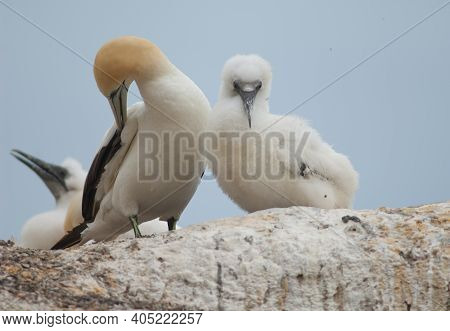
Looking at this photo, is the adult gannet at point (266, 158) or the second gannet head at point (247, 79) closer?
the adult gannet at point (266, 158)

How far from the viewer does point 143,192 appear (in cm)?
702

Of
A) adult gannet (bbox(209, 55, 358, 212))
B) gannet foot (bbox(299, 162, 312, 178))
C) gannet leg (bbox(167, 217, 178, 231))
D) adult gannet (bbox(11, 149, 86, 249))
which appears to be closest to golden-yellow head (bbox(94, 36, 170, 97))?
adult gannet (bbox(209, 55, 358, 212))

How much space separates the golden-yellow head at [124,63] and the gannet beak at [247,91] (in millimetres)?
759

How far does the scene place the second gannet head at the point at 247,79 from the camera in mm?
6379

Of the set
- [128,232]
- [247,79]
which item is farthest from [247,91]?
[128,232]

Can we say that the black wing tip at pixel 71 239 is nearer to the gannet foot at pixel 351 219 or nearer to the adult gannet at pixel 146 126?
the adult gannet at pixel 146 126

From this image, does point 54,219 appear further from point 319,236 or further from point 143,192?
point 319,236

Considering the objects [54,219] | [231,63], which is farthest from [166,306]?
[54,219]

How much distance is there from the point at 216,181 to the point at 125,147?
3.10ft

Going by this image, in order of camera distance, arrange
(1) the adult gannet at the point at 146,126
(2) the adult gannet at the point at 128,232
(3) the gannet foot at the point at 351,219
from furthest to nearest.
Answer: (2) the adult gannet at the point at 128,232 → (1) the adult gannet at the point at 146,126 → (3) the gannet foot at the point at 351,219

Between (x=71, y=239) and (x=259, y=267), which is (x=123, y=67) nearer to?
(x=71, y=239)

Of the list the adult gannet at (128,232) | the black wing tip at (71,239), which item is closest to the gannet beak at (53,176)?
the adult gannet at (128,232)
